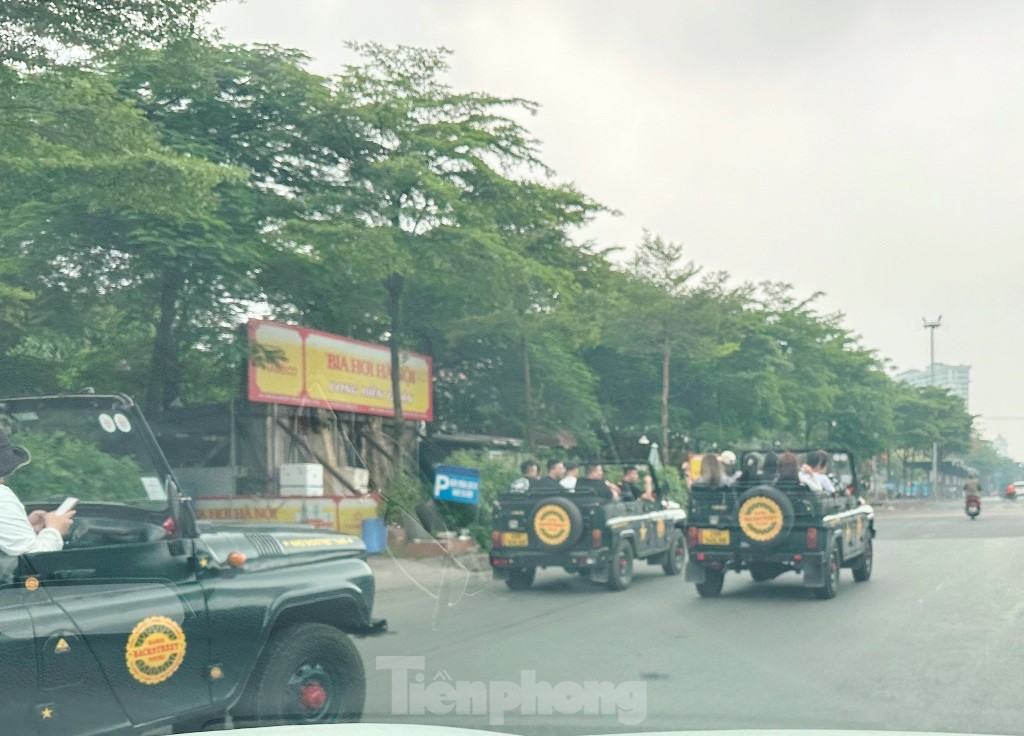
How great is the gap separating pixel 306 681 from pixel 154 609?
3.34 feet

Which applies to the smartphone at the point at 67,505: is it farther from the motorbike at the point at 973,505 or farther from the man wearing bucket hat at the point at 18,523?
the motorbike at the point at 973,505

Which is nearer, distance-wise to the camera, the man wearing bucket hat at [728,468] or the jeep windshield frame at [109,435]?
the jeep windshield frame at [109,435]

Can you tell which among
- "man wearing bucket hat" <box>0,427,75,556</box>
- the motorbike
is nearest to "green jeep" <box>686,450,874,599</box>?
"man wearing bucket hat" <box>0,427,75,556</box>

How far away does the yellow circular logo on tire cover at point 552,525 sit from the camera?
15.0m

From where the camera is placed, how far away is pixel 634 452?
42875mm

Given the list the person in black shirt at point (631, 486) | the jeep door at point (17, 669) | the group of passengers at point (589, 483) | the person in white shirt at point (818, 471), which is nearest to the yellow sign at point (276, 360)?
the group of passengers at point (589, 483)

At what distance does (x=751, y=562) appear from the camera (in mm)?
14094

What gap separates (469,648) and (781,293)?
36512 millimetres

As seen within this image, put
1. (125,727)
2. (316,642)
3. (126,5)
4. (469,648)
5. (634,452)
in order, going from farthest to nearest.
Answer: (634,452) → (126,5) → (469,648) → (316,642) → (125,727)

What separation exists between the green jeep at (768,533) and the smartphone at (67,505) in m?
9.47

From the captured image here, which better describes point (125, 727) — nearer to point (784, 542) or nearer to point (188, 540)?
point (188, 540)

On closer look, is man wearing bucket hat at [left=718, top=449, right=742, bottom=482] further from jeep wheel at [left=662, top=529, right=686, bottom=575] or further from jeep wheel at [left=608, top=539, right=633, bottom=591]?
jeep wheel at [left=662, top=529, right=686, bottom=575]

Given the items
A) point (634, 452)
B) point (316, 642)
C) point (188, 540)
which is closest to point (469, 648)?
point (316, 642)

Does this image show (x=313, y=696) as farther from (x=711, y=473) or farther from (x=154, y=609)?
(x=711, y=473)
